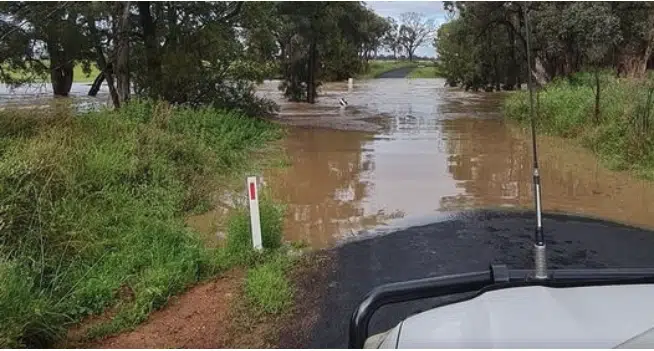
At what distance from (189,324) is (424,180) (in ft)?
22.8

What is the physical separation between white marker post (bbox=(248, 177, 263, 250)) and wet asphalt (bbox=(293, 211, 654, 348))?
83cm

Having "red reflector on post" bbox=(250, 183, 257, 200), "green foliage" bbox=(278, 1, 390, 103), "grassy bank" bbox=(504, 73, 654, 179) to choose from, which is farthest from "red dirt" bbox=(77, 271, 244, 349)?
"green foliage" bbox=(278, 1, 390, 103)

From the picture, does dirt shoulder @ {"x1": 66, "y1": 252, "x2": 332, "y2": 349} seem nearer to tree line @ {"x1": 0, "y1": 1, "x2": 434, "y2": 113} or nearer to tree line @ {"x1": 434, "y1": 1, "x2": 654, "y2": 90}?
tree line @ {"x1": 434, "y1": 1, "x2": 654, "y2": 90}

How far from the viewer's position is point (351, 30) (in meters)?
36.2

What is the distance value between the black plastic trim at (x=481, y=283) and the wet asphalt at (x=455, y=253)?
108 inches

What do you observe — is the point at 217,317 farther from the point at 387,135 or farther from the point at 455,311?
the point at 387,135

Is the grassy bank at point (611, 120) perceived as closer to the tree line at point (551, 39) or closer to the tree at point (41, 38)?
the tree line at point (551, 39)

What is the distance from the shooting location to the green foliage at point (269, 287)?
5.07 meters

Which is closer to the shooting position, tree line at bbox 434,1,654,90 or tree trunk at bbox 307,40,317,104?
tree line at bbox 434,1,654,90

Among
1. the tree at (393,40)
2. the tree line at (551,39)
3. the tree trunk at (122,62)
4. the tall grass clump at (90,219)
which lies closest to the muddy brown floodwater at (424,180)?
the tall grass clump at (90,219)

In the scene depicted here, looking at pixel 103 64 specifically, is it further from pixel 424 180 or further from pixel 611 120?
pixel 611 120

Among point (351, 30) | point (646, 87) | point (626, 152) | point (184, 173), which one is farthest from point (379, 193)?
point (351, 30)

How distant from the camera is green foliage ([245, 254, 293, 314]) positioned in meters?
5.07

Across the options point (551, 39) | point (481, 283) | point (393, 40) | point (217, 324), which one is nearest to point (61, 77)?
point (551, 39)
